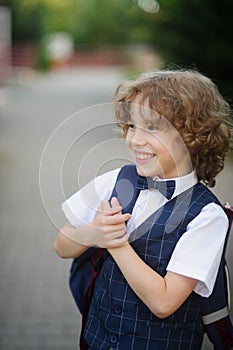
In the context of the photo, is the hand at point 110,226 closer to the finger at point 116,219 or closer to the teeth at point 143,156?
the finger at point 116,219

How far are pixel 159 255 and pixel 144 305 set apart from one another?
161 mm

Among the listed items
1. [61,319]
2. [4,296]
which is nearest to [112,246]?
[61,319]

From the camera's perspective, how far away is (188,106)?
79.1 inches

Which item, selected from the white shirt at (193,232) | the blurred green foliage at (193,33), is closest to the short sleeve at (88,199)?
the white shirt at (193,232)

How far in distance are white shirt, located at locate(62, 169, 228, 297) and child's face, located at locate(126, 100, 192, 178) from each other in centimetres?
7

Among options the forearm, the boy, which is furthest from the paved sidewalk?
the forearm

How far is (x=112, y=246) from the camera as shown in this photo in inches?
77.9

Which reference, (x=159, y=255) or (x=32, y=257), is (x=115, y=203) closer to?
(x=159, y=255)

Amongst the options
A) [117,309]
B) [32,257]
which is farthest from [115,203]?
[32,257]

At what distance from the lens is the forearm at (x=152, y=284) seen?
1.96 metres

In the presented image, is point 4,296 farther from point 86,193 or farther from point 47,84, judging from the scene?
point 47,84

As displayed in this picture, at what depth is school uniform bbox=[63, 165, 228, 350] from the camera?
1997 millimetres

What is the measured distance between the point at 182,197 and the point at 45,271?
3.92 m

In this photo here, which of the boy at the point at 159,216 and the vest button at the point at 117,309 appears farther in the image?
the vest button at the point at 117,309
